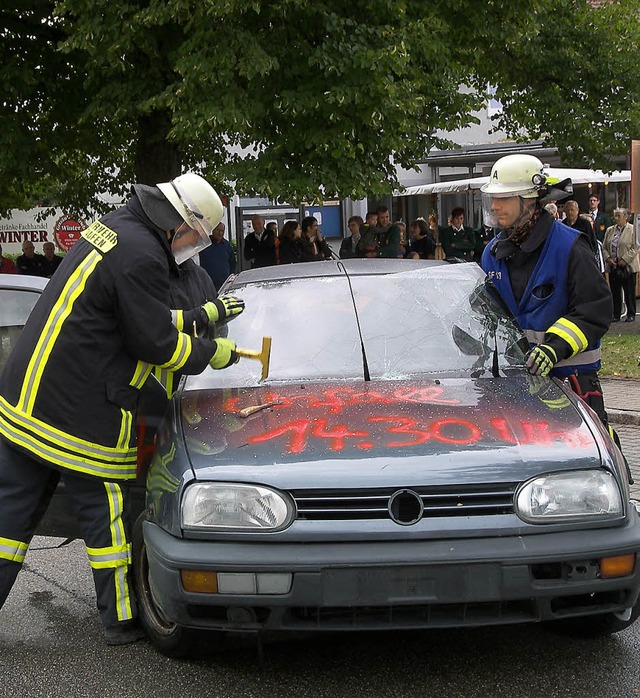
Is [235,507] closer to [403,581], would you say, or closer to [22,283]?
[403,581]

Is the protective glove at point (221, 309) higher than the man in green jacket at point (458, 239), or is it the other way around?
the protective glove at point (221, 309)

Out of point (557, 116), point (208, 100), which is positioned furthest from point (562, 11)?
point (208, 100)

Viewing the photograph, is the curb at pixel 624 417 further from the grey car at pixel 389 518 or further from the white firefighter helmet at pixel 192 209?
the white firefighter helmet at pixel 192 209

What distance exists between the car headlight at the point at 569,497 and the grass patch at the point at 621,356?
8.12 m

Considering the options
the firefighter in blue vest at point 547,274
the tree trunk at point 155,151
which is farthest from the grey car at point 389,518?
the tree trunk at point 155,151

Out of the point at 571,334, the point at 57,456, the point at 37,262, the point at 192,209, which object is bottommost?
the point at 37,262

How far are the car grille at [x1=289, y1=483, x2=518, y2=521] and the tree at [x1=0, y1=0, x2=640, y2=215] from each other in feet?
27.0

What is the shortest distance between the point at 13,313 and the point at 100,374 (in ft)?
4.77

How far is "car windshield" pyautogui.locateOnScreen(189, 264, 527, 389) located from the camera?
4340 millimetres

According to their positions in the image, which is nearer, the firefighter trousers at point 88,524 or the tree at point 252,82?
the firefighter trousers at point 88,524

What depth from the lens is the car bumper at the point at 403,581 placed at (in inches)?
127

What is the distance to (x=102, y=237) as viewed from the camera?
401 cm

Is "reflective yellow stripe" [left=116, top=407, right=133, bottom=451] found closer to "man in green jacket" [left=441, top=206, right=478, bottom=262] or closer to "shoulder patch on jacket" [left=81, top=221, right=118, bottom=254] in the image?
"shoulder patch on jacket" [left=81, top=221, right=118, bottom=254]

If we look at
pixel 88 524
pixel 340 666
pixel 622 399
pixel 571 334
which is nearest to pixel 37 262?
pixel 622 399
